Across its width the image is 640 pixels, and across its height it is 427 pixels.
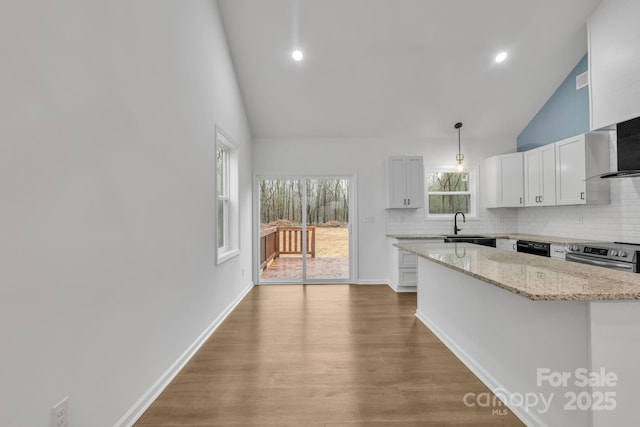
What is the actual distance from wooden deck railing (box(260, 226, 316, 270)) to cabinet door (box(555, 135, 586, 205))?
366 centimetres

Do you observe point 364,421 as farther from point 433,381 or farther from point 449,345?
point 449,345

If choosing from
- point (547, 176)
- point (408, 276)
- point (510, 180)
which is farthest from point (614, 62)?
point (408, 276)

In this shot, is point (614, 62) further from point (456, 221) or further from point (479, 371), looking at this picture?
point (479, 371)

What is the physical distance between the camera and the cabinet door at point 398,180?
17.2ft

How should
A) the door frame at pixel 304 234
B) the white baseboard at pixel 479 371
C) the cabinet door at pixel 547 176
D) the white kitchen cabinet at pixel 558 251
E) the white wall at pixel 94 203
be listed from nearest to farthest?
the white wall at pixel 94 203 < the white baseboard at pixel 479 371 < the white kitchen cabinet at pixel 558 251 < the cabinet door at pixel 547 176 < the door frame at pixel 304 234

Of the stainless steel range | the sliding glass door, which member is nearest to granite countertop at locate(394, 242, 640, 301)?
the stainless steel range

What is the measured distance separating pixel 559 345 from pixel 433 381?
0.98 meters

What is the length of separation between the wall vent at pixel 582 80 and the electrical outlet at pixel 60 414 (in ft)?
19.5

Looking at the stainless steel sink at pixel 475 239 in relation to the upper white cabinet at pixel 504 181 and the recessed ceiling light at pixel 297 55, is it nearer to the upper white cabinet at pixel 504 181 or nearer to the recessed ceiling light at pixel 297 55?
the upper white cabinet at pixel 504 181

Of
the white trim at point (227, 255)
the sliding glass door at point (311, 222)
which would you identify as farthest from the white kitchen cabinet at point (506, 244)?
the white trim at point (227, 255)

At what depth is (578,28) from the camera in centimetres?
385

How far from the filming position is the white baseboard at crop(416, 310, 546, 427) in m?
1.80

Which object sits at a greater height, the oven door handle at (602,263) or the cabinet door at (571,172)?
the cabinet door at (571,172)

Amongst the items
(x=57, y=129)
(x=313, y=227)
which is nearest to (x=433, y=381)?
(x=57, y=129)
